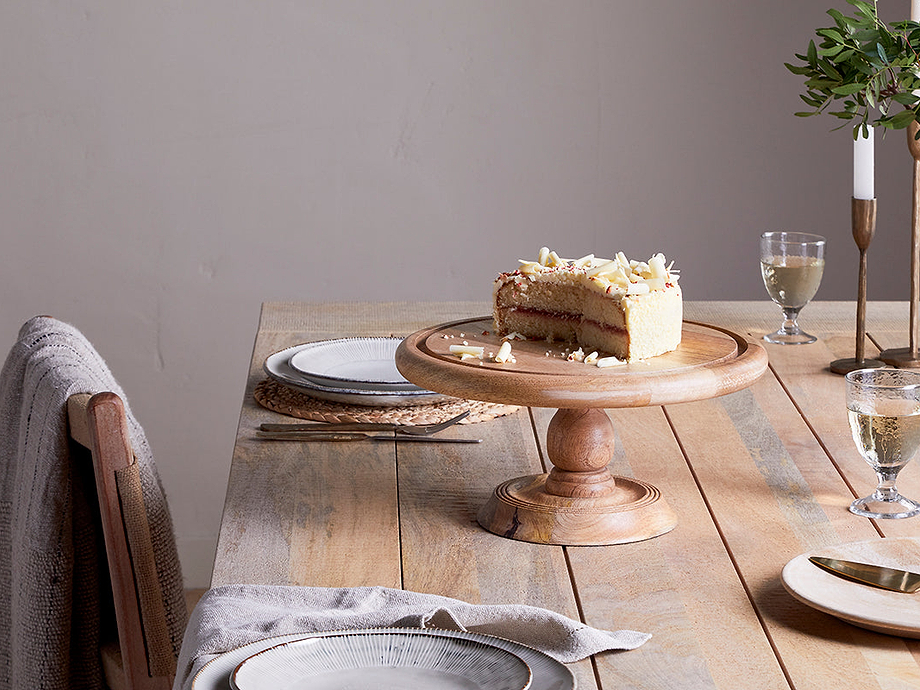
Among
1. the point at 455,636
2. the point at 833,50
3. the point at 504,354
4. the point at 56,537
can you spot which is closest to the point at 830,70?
the point at 833,50

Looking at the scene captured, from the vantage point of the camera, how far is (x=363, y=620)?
0.92 metres

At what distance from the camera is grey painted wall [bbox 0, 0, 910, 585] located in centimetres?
311

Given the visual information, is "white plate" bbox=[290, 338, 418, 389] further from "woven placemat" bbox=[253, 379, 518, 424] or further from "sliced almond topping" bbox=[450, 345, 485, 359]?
"sliced almond topping" bbox=[450, 345, 485, 359]

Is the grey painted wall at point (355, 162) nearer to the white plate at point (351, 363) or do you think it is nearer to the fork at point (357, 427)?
the white plate at point (351, 363)

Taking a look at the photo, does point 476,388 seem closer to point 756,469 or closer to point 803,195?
point 756,469

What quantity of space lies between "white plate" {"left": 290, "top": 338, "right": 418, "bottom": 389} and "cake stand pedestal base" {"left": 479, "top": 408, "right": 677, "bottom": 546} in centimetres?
37

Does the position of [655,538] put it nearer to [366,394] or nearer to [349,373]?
[366,394]

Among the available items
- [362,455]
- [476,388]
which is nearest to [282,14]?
[362,455]

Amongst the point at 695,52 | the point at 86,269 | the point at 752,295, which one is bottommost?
the point at 752,295

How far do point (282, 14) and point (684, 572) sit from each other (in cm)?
239

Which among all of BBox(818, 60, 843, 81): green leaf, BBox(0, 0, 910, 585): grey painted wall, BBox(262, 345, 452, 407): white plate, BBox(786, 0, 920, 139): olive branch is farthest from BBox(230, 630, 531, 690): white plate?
BBox(0, 0, 910, 585): grey painted wall

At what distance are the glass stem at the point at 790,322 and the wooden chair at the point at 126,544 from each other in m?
1.05

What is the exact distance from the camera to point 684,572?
1.05 metres

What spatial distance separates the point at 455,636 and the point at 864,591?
35 centimetres
